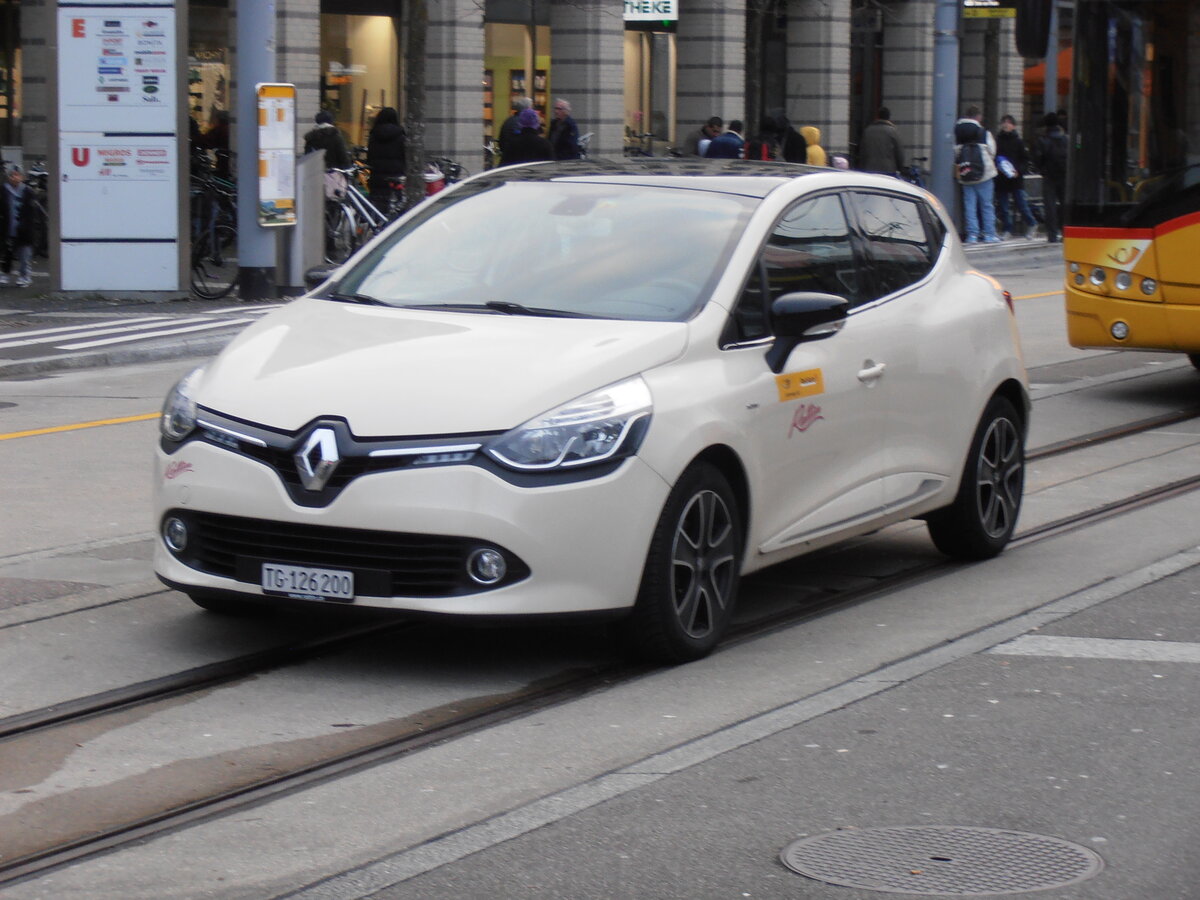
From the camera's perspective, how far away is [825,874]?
4.61m

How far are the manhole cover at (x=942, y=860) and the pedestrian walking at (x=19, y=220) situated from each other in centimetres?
1632

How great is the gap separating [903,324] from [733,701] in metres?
2.21

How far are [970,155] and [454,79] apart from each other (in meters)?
7.48

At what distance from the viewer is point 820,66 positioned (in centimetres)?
3731

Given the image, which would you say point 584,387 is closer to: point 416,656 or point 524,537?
point 524,537

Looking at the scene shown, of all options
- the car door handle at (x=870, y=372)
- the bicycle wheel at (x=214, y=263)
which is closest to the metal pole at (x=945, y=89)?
the bicycle wheel at (x=214, y=263)

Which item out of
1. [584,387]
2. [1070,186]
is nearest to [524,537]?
[584,387]

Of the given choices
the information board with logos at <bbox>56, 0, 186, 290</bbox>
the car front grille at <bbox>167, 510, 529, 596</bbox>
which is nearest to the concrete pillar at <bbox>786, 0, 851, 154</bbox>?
the information board with logos at <bbox>56, 0, 186, 290</bbox>

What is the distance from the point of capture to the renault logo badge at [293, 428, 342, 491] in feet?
19.9

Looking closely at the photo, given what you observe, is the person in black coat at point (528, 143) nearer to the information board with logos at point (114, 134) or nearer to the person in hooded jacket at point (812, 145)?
the person in hooded jacket at point (812, 145)

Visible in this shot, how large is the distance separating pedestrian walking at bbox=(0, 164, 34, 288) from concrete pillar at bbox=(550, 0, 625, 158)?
13097 millimetres

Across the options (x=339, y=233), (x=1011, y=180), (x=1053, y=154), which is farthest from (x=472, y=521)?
(x=1011, y=180)

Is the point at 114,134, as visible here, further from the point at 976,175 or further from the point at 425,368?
the point at 976,175

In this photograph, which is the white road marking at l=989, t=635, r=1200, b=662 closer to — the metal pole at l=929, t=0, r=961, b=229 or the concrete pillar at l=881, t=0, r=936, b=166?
the metal pole at l=929, t=0, r=961, b=229
